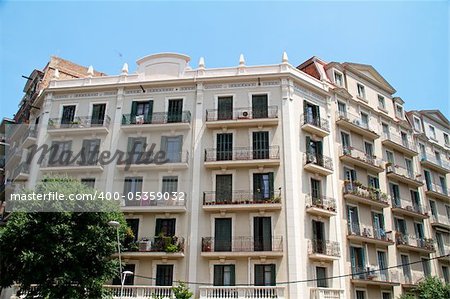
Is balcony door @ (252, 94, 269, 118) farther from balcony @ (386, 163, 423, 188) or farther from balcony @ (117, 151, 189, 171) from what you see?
balcony @ (386, 163, 423, 188)

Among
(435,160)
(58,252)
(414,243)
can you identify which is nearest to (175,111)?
(58,252)

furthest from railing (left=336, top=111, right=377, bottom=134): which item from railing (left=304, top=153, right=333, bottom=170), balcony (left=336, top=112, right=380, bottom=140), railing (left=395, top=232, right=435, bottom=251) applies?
railing (left=395, top=232, right=435, bottom=251)

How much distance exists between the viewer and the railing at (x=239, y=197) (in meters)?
26.1

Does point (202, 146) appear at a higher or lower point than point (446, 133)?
lower

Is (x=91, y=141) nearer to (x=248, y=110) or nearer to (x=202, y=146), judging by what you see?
(x=202, y=146)

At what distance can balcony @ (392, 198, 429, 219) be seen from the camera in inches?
1259

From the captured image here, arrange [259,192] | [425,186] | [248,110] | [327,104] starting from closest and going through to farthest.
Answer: [259,192], [248,110], [327,104], [425,186]

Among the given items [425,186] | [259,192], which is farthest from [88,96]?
[425,186]

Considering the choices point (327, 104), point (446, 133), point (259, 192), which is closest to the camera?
point (259, 192)

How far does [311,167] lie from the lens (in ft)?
89.8

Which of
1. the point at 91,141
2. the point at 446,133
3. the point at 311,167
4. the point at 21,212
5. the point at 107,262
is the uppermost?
the point at 446,133

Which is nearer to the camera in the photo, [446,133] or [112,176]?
[112,176]

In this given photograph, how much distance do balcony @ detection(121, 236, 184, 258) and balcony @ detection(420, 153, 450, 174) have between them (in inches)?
929

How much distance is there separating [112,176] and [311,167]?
43.2ft
